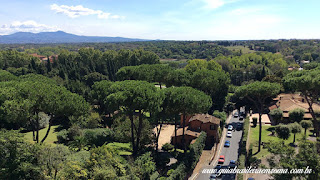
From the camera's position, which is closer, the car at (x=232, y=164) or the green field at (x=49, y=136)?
the car at (x=232, y=164)

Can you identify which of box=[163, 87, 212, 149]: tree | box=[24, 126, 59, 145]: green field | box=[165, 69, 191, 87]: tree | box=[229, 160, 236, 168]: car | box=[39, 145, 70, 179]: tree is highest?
box=[165, 69, 191, 87]: tree

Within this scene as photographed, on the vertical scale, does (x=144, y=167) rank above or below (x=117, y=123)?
below

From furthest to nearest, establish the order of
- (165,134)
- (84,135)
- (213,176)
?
(165,134) < (84,135) < (213,176)

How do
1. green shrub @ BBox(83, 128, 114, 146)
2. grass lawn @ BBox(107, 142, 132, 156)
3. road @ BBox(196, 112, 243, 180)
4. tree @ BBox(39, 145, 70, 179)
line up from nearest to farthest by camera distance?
tree @ BBox(39, 145, 70, 179) < road @ BBox(196, 112, 243, 180) < grass lawn @ BBox(107, 142, 132, 156) < green shrub @ BBox(83, 128, 114, 146)

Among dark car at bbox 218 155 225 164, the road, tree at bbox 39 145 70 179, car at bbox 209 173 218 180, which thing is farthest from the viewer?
dark car at bbox 218 155 225 164

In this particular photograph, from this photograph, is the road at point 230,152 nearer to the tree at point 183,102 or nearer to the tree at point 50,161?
the tree at point 183,102

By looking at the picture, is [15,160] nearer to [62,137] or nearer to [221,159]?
[62,137]

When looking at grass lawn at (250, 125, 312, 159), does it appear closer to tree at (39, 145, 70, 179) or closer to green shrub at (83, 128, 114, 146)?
green shrub at (83, 128, 114, 146)

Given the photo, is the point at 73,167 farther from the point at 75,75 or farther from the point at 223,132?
the point at 75,75

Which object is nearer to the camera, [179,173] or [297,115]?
[179,173]

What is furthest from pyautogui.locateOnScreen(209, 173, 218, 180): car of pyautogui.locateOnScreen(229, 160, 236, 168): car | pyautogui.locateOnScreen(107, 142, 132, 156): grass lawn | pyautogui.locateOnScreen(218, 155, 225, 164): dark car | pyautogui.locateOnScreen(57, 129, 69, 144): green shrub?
pyautogui.locateOnScreen(57, 129, 69, 144): green shrub

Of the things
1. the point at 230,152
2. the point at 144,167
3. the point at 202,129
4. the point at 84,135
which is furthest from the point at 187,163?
the point at 84,135

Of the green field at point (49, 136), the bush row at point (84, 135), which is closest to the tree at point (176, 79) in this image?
the bush row at point (84, 135)

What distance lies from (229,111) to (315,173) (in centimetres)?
4253
